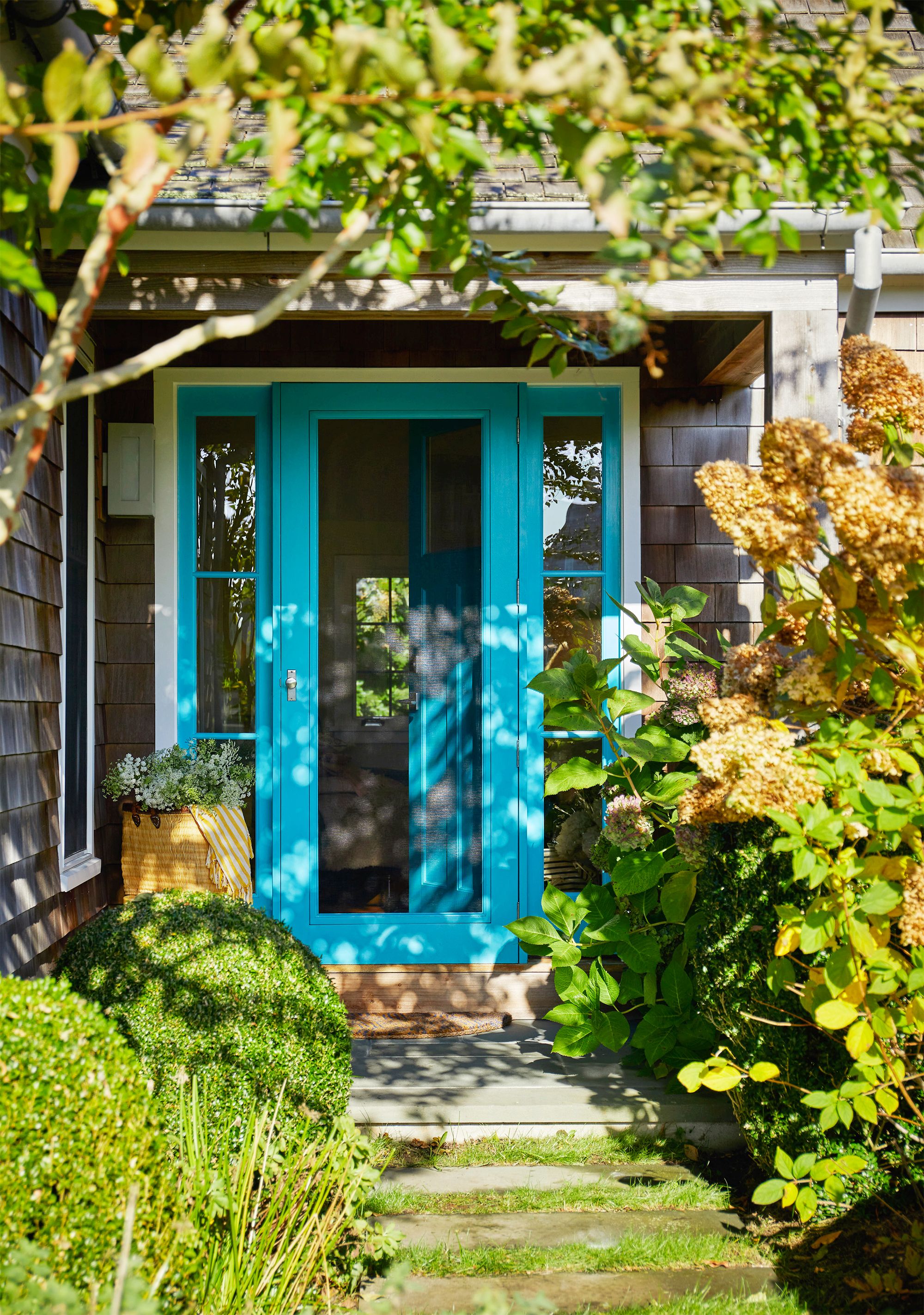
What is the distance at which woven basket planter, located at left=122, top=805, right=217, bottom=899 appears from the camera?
3418mm

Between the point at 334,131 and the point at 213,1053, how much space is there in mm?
1806

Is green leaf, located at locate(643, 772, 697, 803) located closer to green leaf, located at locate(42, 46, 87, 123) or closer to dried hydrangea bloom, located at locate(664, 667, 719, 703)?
dried hydrangea bloom, located at locate(664, 667, 719, 703)

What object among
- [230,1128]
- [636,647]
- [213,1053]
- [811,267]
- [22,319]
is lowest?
[230,1128]

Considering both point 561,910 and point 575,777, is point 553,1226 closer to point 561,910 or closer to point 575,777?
point 561,910

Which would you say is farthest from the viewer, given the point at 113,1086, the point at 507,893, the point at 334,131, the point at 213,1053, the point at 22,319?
the point at 507,893

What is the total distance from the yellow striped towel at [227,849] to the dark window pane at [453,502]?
124 cm

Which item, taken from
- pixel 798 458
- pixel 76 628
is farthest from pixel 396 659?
pixel 798 458

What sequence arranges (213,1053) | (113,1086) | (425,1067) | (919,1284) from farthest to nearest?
1. (425,1067)
2. (213,1053)
3. (919,1284)
4. (113,1086)

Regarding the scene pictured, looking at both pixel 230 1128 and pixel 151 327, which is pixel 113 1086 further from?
pixel 151 327

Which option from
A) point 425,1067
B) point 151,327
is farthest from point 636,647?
point 151,327

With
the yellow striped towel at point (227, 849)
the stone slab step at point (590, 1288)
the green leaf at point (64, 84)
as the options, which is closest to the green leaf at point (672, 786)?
the stone slab step at point (590, 1288)

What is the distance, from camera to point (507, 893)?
3.69 metres

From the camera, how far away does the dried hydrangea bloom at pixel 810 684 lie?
6.10ft

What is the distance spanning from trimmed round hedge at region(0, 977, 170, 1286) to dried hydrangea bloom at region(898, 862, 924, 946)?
1.32 metres
